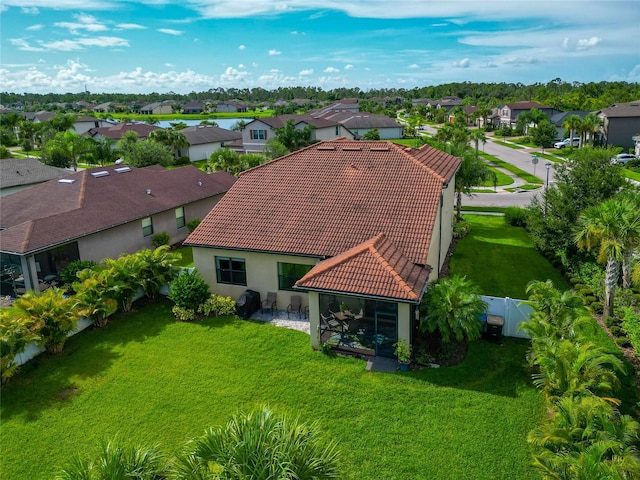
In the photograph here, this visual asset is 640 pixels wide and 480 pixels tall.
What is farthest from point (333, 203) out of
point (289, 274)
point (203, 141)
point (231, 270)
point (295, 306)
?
point (203, 141)

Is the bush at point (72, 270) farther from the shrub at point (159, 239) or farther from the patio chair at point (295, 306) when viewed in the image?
the patio chair at point (295, 306)

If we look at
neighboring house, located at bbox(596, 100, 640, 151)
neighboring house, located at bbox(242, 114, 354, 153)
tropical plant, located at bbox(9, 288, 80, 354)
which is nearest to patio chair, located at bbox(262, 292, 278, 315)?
tropical plant, located at bbox(9, 288, 80, 354)

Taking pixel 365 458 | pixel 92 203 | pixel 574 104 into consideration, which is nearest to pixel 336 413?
pixel 365 458

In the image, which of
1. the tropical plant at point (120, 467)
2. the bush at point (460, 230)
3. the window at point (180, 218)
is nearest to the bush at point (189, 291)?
the tropical plant at point (120, 467)

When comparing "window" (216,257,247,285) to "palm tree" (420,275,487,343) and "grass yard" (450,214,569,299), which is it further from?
"grass yard" (450,214,569,299)

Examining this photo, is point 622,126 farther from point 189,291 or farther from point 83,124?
point 83,124

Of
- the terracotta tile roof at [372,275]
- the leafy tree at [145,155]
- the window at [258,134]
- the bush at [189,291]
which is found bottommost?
the bush at [189,291]
